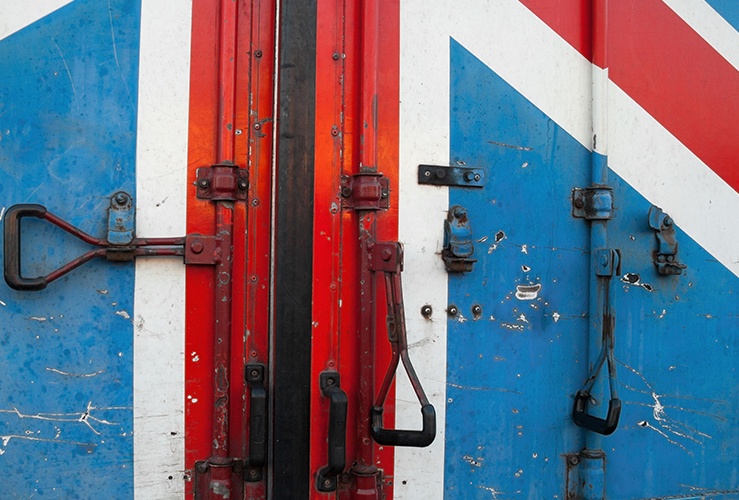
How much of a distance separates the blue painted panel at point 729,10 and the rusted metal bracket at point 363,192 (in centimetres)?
114

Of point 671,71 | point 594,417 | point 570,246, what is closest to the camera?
point 594,417

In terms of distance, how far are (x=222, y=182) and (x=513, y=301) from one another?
779mm

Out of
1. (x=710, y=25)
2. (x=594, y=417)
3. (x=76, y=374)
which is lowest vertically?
(x=594, y=417)

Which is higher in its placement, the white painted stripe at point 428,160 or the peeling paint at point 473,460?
the white painted stripe at point 428,160

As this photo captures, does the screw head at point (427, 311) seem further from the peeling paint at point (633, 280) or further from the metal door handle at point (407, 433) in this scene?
the peeling paint at point (633, 280)

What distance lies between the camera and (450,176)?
1773 mm

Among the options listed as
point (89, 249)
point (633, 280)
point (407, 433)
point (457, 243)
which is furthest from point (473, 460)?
point (89, 249)

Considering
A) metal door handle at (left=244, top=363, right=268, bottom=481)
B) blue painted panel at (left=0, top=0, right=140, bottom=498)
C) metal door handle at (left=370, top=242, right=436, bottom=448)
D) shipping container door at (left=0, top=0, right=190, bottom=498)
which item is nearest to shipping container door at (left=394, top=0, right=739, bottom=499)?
metal door handle at (left=370, top=242, right=436, bottom=448)

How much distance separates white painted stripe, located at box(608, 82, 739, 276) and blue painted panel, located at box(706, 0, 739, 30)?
40 cm

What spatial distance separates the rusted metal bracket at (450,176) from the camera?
5.76 feet

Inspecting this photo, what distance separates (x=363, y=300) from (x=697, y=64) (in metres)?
1.17

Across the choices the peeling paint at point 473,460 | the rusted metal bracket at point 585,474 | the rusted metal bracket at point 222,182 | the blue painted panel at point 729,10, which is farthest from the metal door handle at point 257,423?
the blue painted panel at point 729,10

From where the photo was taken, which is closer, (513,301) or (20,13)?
(20,13)

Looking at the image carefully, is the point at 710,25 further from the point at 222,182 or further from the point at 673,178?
the point at 222,182
